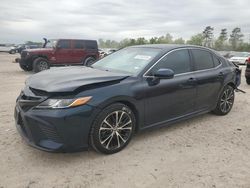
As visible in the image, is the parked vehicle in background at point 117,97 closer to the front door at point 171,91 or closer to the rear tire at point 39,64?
the front door at point 171,91

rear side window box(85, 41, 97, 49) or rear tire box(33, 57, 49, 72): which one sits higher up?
rear side window box(85, 41, 97, 49)

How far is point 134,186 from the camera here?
118 inches

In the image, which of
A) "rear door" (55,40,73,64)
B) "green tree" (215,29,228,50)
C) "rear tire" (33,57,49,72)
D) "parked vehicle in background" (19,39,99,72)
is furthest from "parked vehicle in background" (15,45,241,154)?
"green tree" (215,29,228,50)

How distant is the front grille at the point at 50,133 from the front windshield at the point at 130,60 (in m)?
1.50

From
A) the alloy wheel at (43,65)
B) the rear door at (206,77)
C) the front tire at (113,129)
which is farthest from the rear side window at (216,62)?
the alloy wheel at (43,65)

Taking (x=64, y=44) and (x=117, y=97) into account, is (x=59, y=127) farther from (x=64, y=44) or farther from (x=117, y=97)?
(x=64, y=44)

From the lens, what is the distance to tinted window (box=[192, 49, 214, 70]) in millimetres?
5008

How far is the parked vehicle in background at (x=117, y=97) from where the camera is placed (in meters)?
3.31

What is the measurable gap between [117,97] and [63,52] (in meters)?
11.9

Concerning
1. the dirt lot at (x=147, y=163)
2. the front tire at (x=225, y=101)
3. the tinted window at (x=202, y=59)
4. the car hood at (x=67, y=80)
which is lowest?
the dirt lot at (x=147, y=163)

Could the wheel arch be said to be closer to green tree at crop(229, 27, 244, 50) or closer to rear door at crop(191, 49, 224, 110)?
rear door at crop(191, 49, 224, 110)

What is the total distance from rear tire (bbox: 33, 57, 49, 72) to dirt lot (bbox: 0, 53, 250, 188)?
9477mm

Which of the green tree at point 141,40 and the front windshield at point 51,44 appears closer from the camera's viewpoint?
the front windshield at point 51,44

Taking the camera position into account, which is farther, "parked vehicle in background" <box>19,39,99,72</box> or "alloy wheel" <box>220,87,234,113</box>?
"parked vehicle in background" <box>19,39,99,72</box>
